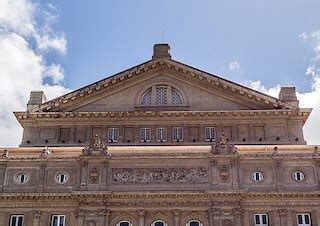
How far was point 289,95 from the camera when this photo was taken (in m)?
60.2

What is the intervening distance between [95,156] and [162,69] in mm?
15440

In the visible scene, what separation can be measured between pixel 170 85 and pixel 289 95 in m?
13.0

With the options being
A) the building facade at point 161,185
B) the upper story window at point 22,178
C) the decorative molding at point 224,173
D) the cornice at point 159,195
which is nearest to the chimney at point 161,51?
the building facade at point 161,185

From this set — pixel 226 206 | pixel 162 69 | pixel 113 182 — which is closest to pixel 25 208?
pixel 113 182

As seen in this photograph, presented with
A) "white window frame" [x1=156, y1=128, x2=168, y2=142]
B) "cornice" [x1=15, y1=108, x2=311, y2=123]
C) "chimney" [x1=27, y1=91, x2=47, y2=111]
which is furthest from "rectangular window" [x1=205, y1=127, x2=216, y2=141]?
"chimney" [x1=27, y1=91, x2=47, y2=111]

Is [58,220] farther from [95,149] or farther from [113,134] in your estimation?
[113,134]

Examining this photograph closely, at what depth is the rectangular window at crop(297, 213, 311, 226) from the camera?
47.9 metres

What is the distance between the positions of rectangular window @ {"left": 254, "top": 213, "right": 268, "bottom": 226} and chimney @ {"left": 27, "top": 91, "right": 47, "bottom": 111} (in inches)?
1030

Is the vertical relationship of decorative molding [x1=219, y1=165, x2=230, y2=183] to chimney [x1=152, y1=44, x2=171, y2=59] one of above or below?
below

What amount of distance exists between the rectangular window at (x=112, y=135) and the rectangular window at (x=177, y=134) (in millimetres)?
6041

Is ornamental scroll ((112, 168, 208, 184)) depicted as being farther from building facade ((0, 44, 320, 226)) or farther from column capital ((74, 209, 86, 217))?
column capital ((74, 209, 86, 217))

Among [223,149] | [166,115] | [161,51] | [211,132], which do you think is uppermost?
[161,51]

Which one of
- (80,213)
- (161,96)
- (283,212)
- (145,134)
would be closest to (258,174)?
(283,212)

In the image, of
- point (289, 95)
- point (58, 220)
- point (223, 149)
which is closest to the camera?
point (58, 220)
